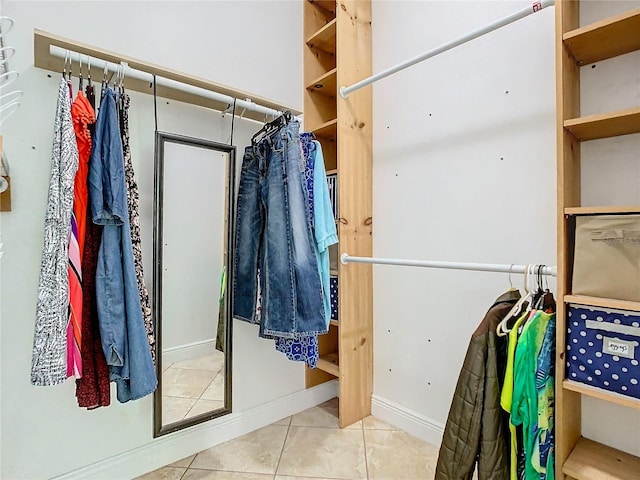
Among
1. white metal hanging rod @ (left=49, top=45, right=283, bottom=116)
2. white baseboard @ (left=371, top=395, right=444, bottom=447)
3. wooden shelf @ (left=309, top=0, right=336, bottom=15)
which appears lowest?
white baseboard @ (left=371, top=395, right=444, bottom=447)

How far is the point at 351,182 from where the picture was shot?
78.7 inches

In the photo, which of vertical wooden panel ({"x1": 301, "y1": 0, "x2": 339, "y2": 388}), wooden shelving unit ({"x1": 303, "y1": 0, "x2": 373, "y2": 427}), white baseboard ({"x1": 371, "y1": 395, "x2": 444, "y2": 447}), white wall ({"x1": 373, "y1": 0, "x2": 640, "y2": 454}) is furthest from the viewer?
vertical wooden panel ({"x1": 301, "y1": 0, "x2": 339, "y2": 388})

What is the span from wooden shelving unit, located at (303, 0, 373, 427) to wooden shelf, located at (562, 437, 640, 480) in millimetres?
1077

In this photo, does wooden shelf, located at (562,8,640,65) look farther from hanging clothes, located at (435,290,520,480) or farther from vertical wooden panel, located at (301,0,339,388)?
vertical wooden panel, located at (301,0,339,388)

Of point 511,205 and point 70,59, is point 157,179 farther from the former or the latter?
point 511,205

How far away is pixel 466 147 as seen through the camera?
1686 mm

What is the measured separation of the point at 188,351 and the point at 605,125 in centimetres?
189

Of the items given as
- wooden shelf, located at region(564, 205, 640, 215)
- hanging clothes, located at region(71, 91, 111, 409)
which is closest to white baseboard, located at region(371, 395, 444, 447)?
wooden shelf, located at region(564, 205, 640, 215)

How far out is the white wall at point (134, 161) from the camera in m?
1.31

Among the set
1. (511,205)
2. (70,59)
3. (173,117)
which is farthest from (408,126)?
(70,59)

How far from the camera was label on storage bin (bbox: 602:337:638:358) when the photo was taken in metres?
0.95

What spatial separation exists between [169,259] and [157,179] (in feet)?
1.21

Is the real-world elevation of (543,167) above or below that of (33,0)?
below

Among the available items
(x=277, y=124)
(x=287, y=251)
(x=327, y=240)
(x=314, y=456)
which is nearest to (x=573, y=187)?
(x=327, y=240)
